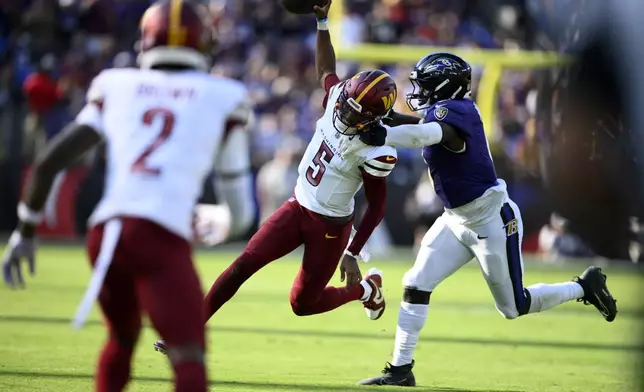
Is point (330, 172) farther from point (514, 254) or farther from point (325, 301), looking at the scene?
point (514, 254)

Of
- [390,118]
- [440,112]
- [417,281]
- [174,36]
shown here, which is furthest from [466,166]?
[174,36]

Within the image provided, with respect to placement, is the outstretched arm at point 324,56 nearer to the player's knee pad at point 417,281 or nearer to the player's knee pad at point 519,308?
the player's knee pad at point 417,281

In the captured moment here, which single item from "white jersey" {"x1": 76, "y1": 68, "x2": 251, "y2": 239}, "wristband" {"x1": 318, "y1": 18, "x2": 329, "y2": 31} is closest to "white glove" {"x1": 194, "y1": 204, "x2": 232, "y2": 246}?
"white jersey" {"x1": 76, "y1": 68, "x2": 251, "y2": 239}

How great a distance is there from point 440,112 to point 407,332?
144cm

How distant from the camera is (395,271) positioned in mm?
16016

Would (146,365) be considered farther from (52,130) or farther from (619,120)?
(52,130)

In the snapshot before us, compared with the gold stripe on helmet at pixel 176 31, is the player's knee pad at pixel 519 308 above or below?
below

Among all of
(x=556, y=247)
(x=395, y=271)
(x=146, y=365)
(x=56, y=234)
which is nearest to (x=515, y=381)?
(x=146, y=365)

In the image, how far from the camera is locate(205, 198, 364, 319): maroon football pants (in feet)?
23.3

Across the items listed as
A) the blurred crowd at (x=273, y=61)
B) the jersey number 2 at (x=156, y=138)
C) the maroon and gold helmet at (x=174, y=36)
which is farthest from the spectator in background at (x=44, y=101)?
the jersey number 2 at (x=156, y=138)

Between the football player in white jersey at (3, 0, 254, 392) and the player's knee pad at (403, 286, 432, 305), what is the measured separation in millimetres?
2778

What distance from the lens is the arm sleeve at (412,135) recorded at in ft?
21.0

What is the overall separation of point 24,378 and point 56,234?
13.1 metres

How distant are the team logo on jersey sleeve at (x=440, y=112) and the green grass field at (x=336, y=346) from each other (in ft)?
5.39
